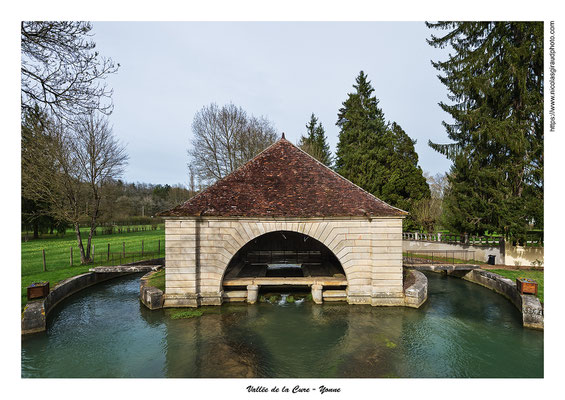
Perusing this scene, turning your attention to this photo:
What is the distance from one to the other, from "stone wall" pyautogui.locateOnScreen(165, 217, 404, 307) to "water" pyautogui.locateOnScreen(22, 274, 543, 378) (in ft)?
2.25

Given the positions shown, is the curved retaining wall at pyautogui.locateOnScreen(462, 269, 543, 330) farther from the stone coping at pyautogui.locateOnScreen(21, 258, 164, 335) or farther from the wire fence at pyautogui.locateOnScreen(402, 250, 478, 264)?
the stone coping at pyautogui.locateOnScreen(21, 258, 164, 335)

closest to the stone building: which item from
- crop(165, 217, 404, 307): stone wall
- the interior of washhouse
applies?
crop(165, 217, 404, 307): stone wall

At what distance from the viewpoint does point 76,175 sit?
15.2 metres

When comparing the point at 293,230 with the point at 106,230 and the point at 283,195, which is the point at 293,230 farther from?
the point at 106,230

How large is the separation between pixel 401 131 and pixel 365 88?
21.8ft

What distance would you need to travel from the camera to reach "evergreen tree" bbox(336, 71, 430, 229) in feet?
73.8

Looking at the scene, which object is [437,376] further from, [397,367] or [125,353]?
[125,353]

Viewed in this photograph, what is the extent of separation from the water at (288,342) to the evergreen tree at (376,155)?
13.5 m

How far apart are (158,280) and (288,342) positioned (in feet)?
23.3

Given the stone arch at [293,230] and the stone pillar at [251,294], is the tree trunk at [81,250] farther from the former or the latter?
the stone pillar at [251,294]

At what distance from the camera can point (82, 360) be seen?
650 cm

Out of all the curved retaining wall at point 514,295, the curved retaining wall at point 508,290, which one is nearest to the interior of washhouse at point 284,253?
the curved retaining wall at point 508,290

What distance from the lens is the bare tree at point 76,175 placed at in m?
13.8

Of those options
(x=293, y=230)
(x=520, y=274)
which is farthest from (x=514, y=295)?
(x=293, y=230)
